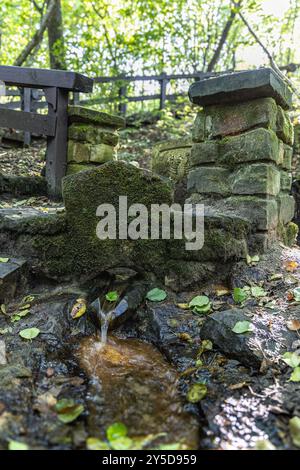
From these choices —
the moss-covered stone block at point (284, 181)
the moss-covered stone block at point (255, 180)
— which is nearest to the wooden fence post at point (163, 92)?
the moss-covered stone block at point (284, 181)

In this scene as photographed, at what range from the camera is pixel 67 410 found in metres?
1.34

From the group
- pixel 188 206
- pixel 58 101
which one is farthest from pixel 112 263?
pixel 58 101

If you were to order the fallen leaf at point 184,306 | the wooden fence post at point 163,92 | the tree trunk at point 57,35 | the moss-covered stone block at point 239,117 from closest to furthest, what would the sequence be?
the fallen leaf at point 184,306, the moss-covered stone block at point 239,117, the tree trunk at point 57,35, the wooden fence post at point 163,92

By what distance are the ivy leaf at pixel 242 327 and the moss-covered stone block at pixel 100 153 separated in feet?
8.94

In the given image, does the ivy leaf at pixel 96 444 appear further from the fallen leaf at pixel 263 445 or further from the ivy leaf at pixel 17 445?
the fallen leaf at pixel 263 445

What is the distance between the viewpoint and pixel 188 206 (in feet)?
9.22

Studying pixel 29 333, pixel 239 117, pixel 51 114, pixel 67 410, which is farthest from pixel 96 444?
pixel 51 114

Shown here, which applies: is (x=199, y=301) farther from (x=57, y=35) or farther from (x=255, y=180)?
(x=57, y=35)

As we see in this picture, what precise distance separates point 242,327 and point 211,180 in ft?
4.58

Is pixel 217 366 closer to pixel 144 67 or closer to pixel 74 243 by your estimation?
pixel 74 243

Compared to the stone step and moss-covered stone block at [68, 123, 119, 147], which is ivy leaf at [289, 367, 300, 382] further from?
moss-covered stone block at [68, 123, 119, 147]

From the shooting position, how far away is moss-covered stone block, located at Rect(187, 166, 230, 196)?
275cm

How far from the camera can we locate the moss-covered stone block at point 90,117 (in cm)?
369

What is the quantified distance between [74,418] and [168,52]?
10434mm
